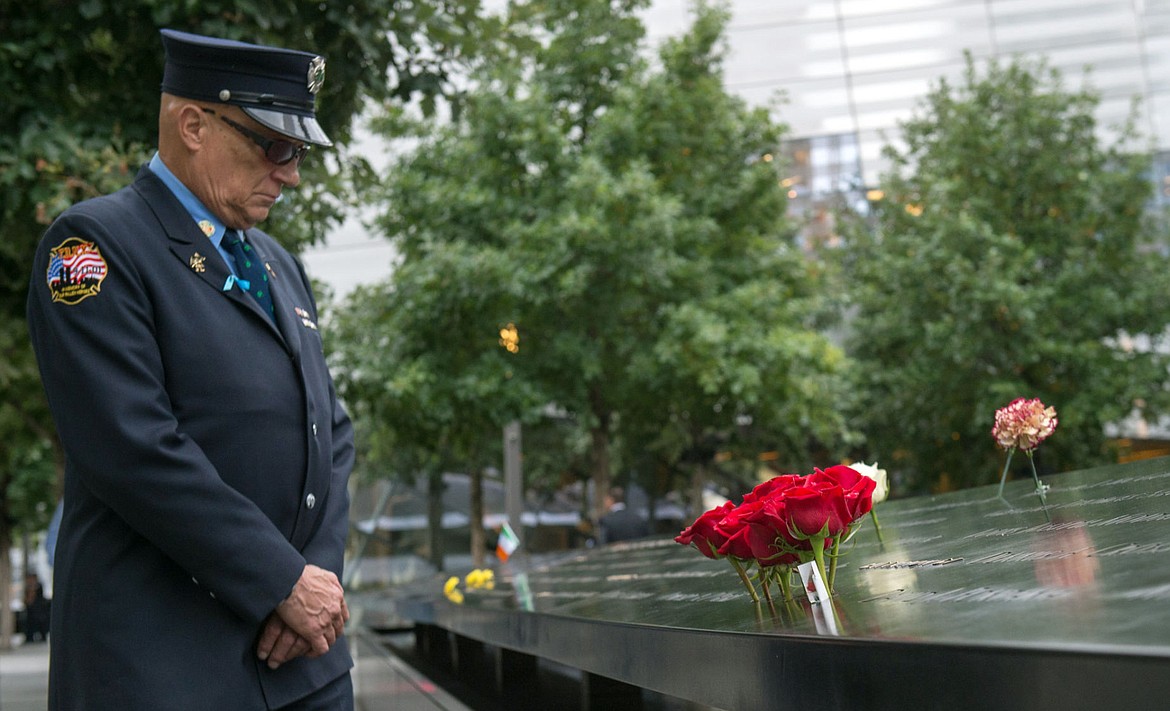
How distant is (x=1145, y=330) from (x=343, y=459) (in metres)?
21.0

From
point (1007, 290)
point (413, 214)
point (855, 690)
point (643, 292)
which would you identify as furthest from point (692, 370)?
point (855, 690)

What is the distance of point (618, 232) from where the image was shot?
643 inches

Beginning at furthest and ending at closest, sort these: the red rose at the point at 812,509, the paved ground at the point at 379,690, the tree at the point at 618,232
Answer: the tree at the point at 618,232, the paved ground at the point at 379,690, the red rose at the point at 812,509

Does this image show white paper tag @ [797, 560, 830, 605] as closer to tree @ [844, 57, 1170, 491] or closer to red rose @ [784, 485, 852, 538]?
red rose @ [784, 485, 852, 538]

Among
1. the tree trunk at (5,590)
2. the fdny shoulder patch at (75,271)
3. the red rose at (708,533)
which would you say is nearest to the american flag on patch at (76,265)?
the fdny shoulder patch at (75,271)

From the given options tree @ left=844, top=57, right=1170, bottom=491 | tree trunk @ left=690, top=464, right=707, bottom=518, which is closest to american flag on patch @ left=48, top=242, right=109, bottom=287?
tree @ left=844, top=57, right=1170, bottom=491

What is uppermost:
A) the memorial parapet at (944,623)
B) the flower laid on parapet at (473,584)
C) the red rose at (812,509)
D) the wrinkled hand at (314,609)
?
the red rose at (812,509)

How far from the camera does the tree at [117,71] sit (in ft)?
22.1

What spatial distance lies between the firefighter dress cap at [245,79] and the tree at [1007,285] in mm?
18882

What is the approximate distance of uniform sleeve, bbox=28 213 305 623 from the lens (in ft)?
7.36

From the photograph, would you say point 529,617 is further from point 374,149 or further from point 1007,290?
point 374,149

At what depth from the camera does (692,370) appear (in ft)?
55.1

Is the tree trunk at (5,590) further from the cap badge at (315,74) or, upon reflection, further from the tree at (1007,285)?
the cap badge at (315,74)

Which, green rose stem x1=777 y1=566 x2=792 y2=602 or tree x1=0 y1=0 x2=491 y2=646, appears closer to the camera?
green rose stem x1=777 y1=566 x2=792 y2=602
